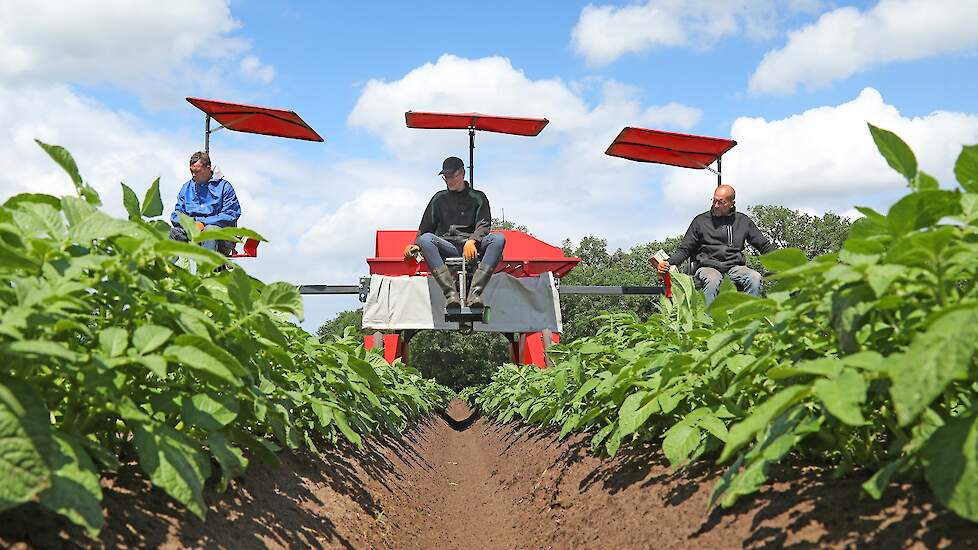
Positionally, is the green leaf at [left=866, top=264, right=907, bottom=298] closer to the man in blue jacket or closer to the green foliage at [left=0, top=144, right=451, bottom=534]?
the green foliage at [left=0, top=144, right=451, bottom=534]

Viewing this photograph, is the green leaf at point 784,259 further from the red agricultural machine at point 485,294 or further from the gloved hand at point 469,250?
the red agricultural machine at point 485,294

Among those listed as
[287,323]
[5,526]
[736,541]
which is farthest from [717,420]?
[287,323]

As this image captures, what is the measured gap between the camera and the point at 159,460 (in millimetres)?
1770

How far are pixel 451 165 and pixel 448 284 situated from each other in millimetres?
1328

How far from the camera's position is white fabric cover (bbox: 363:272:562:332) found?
28.7ft

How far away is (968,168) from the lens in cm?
180

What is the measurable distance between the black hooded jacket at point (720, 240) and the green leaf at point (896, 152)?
488 cm

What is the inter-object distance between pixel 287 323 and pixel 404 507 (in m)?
1.13

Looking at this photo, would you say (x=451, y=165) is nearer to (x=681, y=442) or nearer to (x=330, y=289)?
(x=330, y=289)

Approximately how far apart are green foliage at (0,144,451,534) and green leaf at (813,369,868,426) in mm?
1255

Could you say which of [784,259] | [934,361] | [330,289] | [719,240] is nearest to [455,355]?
[330,289]

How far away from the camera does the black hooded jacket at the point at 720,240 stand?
22.5ft

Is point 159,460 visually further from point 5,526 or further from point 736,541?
point 736,541

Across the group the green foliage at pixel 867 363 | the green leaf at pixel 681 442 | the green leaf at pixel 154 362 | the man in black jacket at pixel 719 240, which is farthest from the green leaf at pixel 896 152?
the man in black jacket at pixel 719 240
